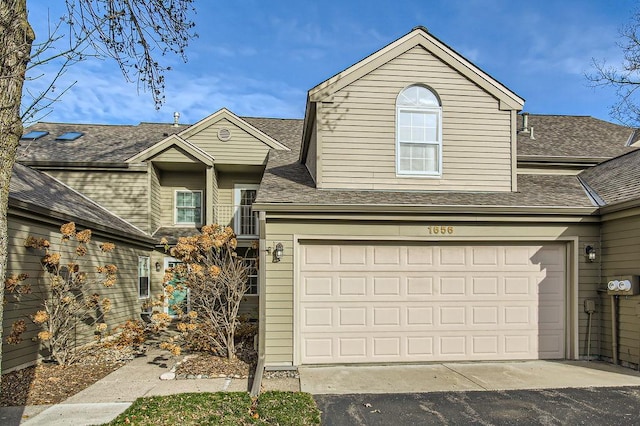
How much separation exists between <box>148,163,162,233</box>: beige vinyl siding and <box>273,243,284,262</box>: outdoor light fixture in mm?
7692

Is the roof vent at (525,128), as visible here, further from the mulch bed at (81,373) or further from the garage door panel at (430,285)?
the mulch bed at (81,373)

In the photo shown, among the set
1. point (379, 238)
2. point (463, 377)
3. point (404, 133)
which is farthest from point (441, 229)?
point (463, 377)

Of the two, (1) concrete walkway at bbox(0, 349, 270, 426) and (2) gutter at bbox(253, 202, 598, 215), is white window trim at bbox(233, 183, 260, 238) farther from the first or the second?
(2) gutter at bbox(253, 202, 598, 215)

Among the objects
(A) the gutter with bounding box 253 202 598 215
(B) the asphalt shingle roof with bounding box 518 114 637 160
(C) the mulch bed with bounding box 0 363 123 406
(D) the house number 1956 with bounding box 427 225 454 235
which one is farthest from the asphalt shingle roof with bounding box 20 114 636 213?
(C) the mulch bed with bounding box 0 363 123 406

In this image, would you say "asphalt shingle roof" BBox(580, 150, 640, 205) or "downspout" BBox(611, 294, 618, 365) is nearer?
"downspout" BBox(611, 294, 618, 365)

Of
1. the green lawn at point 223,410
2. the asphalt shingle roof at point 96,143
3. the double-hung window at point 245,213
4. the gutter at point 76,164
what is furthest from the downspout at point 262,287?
the asphalt shingle roof at point 96,143

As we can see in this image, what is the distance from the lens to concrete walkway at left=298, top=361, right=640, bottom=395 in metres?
6.38

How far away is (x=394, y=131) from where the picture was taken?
28.3 feet

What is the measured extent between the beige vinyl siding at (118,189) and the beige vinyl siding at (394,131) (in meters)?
7.71

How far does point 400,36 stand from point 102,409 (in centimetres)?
839

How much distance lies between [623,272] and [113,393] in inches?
348

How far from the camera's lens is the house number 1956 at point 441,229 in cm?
790

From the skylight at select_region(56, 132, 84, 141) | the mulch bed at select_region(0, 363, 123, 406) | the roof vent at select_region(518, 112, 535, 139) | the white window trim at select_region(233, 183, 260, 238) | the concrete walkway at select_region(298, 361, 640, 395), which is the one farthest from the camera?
the skylight at select_region(56, 132, 84, 141)

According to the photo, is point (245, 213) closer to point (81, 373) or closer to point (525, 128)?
point (81, 373)
